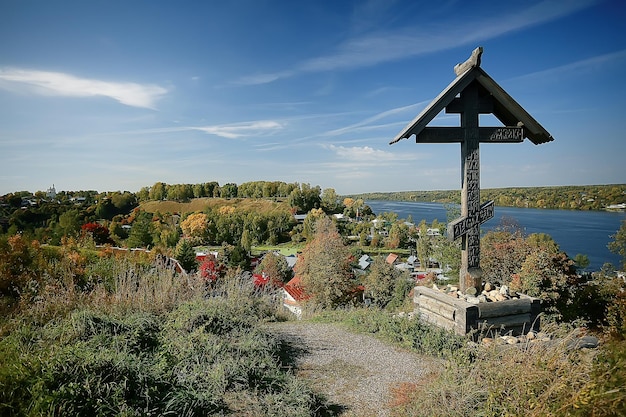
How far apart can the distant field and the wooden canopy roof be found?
84.0m

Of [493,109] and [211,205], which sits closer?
[493,109]

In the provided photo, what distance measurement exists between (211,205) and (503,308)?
95504mm

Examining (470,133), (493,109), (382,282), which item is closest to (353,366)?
(470,133)

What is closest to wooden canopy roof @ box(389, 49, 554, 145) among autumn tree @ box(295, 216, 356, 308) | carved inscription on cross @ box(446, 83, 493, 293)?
carved inscription on cross @ box(446, 83, 493, 293)

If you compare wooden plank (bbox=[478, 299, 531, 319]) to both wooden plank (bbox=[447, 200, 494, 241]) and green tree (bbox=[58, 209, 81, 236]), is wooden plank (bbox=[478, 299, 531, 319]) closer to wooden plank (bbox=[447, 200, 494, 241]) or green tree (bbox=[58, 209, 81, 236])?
wooden plank (bbox=[447, 200, 494, 241])

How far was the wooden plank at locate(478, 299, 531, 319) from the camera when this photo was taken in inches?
203

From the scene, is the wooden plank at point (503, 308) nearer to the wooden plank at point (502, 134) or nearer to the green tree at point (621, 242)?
the wooden plank at point (502, 134)

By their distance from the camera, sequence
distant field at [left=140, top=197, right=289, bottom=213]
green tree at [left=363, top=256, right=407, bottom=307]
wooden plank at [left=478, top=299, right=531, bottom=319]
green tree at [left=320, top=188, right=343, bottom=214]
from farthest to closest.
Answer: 1. green tree at [left=320, top=188, right=343, bottom=214]
2. distant field at [left=140, top=197, right=289, bottom=213]
3. green tree at [left=363, top=256, right=407, bottom=307]
4. wooden plank at [left=478, top=299, right=531, bottom=319]

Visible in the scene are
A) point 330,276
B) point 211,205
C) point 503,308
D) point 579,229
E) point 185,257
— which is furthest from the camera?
point 211,205

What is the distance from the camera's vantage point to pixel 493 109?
19.6 ft

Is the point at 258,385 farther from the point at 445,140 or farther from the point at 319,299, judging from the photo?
the point at 319,299

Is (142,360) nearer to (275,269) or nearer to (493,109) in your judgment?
(493,109)

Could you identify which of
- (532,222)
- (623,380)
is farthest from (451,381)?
(532,222)

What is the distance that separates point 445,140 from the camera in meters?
5.65
